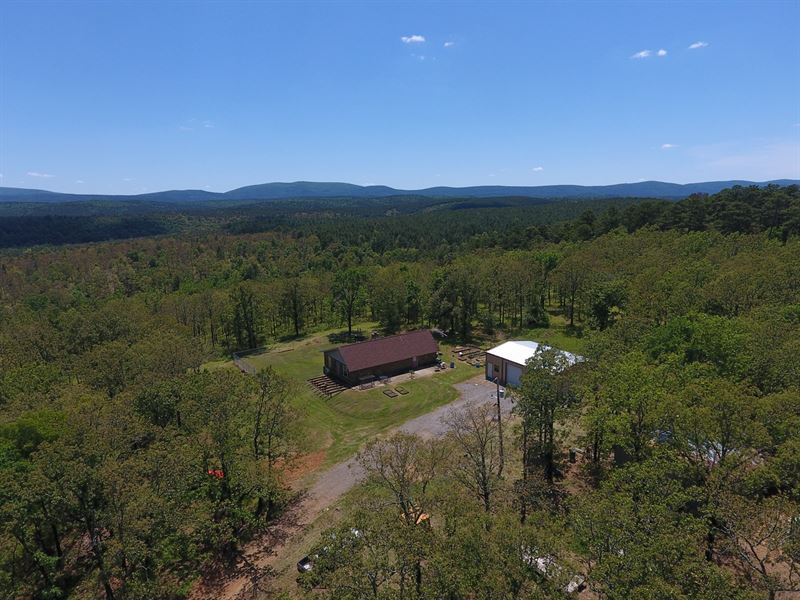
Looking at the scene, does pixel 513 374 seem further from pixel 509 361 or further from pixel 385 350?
pixel 385 350

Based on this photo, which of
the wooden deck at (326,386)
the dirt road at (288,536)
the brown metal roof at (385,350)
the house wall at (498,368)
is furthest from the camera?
the brown metal roof at (385,350)

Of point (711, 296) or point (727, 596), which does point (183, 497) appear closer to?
point (727, 596)

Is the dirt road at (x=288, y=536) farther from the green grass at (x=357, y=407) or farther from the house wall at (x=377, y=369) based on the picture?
the house wall at (x=377, y=369)

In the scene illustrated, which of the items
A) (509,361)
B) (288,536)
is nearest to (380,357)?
(509,361)

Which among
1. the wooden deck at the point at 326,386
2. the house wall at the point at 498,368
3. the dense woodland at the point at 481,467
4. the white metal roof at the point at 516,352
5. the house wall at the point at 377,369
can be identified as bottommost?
the wooden deck at the point at 326,386

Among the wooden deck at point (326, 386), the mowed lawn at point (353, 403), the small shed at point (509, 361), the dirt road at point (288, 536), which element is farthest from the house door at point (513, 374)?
the wooden deck at point (326, 386)

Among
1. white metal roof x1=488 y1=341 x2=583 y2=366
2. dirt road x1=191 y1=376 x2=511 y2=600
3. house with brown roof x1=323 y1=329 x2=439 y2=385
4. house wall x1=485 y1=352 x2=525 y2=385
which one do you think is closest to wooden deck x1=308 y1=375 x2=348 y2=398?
house with brown roof x1=323 y1=329 x2=439 y2=385

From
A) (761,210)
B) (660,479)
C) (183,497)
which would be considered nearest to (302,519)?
(183,497)

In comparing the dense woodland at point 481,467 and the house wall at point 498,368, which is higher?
the dense woodland at point 481,467
